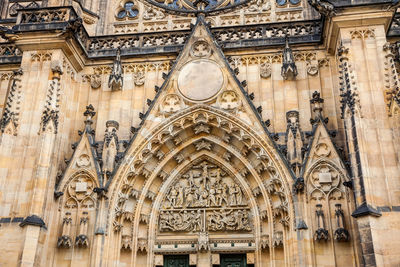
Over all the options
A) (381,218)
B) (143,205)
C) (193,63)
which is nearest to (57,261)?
(143,205)

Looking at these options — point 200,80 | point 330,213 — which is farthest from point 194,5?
point 330,213

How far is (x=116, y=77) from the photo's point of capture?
1423cm

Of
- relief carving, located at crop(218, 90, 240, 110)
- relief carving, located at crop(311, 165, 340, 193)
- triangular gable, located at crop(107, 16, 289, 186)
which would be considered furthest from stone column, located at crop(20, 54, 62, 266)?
relief carving, located at crop(311, 165, 340, 193)

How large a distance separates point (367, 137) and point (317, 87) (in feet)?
9.02

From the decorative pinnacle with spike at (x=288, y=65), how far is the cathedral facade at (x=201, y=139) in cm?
5

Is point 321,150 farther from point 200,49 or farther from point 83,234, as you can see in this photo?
point 83,234

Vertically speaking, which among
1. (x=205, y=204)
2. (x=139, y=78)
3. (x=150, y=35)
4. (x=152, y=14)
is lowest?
(x=205, y=204)

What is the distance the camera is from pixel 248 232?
1327cm

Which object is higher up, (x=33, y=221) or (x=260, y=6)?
(x=260, y=6)

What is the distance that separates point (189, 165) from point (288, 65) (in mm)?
4012

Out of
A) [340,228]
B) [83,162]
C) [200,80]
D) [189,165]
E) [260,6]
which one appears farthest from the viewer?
[260,6]

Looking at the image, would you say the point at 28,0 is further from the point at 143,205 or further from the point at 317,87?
the point at 317,87

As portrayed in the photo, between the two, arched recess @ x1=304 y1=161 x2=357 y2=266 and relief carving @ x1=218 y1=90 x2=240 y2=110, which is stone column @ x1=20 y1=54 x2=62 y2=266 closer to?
relief carving @ x1=218 y1=90 x2=240 y2=110

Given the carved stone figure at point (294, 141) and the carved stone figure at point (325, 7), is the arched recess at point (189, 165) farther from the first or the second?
the carved stone figure at point (325, 7)
